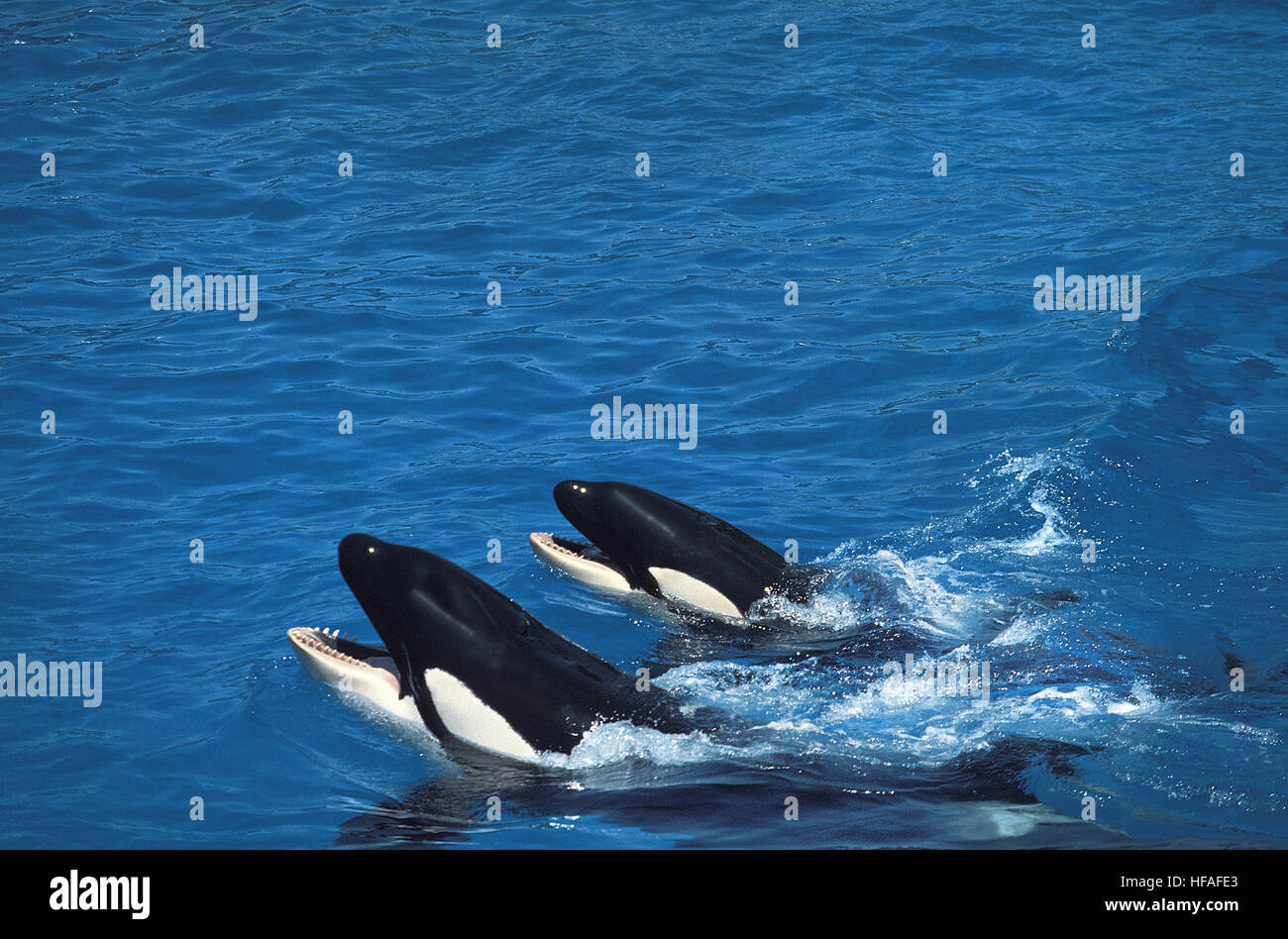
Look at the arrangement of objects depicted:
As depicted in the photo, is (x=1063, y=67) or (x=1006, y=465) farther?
(x=1063, y=67)

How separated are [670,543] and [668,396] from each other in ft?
11.5

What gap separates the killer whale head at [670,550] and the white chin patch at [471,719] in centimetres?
189

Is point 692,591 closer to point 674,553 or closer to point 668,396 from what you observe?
point 674,553

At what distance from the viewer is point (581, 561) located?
8.30m

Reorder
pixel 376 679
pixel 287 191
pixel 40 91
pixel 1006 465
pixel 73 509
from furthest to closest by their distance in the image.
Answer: pixel 40 91 → pixel 287 191 → pixel 1006 465 → pixel 73 509 → pixel 376 679

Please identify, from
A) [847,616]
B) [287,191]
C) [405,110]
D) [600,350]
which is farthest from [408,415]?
[405,110]

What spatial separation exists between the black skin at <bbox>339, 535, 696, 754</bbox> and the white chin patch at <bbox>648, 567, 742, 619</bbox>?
1.45 metres

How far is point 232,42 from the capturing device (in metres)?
20.2

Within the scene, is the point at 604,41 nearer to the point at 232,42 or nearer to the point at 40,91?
the point at 232,42


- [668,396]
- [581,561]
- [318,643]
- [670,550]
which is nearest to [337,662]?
[318,643]

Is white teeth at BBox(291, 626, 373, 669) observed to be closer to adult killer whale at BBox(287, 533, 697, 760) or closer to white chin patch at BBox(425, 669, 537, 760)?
adult killer whale at BBox(287, 533, 697, 760)

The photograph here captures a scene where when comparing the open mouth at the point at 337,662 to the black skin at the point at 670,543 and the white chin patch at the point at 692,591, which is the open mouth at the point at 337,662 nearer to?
the black skin at the point at 670,543

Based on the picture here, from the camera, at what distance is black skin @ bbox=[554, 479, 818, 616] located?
7996 millimetres

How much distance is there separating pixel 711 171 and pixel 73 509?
30.0ft
